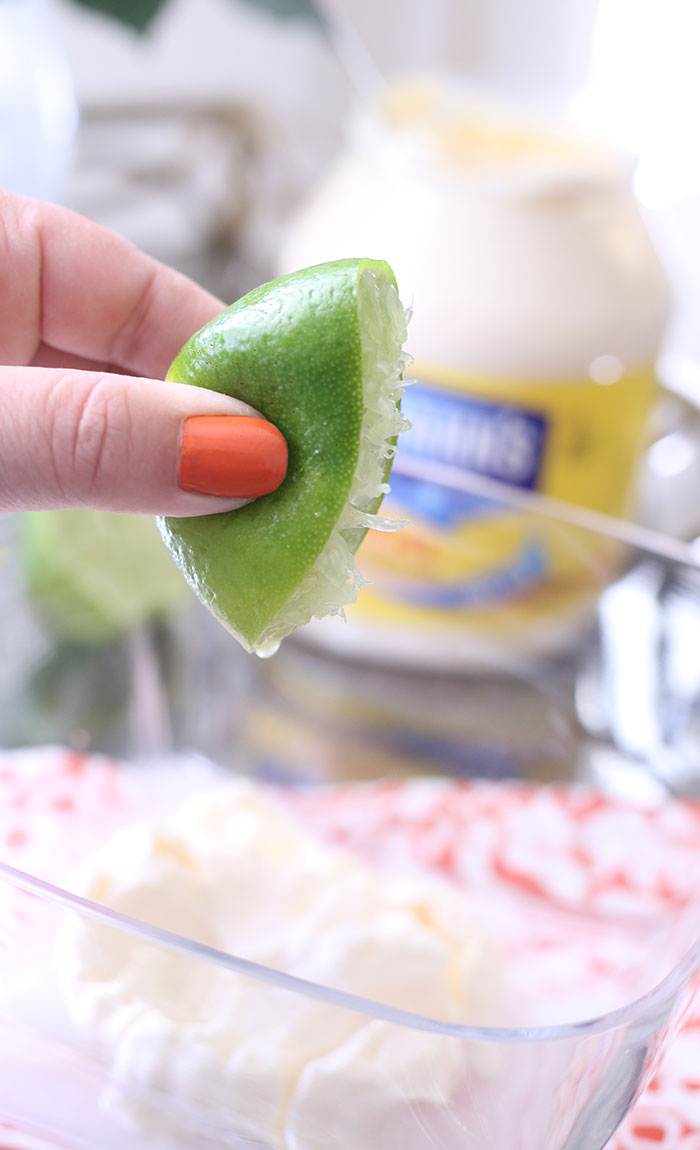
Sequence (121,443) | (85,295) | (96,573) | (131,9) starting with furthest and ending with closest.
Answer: (131,9) < (96,573) < (85,295) < (121,443)

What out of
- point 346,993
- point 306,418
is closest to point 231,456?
point 306,418

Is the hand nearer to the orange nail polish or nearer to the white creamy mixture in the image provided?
the orange nail polish

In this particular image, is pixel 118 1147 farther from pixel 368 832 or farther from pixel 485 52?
pixel 485 52

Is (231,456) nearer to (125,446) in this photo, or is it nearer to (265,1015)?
(125,446)

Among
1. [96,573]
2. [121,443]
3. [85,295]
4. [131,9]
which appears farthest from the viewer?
[131,9]

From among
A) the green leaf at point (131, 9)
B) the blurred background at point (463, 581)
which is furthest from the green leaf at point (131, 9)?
the blurred background at point (463, 581)

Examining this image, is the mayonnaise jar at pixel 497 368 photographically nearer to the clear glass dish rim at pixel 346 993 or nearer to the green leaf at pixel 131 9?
the green leaf at pixel 131 9
